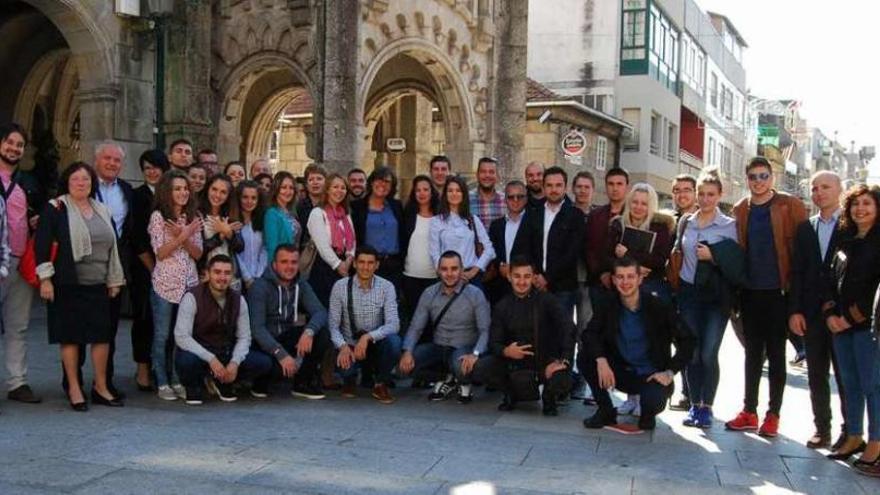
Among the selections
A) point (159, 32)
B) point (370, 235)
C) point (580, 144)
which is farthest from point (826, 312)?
point (580, 144)

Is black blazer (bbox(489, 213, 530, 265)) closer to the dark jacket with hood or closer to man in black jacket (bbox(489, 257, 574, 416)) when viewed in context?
man in black jacket (bbox(489, 257, 574, 416))

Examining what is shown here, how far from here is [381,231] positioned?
7875 millimetres

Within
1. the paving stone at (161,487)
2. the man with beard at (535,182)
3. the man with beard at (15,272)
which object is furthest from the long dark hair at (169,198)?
the man with beard at (535,182)

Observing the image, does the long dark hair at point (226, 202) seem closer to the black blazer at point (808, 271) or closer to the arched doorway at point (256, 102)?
the black blazer at point (808, 271)

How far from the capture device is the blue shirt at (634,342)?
252 inches

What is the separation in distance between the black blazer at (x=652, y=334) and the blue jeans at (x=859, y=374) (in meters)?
1.00

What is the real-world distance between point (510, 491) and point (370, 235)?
3616 mm

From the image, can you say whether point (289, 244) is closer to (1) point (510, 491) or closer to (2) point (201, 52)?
(1) point (510, 491)

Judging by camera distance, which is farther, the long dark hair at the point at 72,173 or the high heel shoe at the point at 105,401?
the high heel shoe at the point at 105,401

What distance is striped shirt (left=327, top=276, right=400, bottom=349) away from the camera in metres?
7.34

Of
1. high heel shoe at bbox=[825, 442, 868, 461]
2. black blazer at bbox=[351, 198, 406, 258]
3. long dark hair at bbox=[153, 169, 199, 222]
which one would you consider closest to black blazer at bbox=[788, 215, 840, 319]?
high heel shoe at bbox=[825, 442, 868, 461]

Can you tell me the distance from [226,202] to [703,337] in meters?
3.91

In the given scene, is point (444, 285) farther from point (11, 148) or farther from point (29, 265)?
point (11, 148)

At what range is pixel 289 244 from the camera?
7.25 metres
